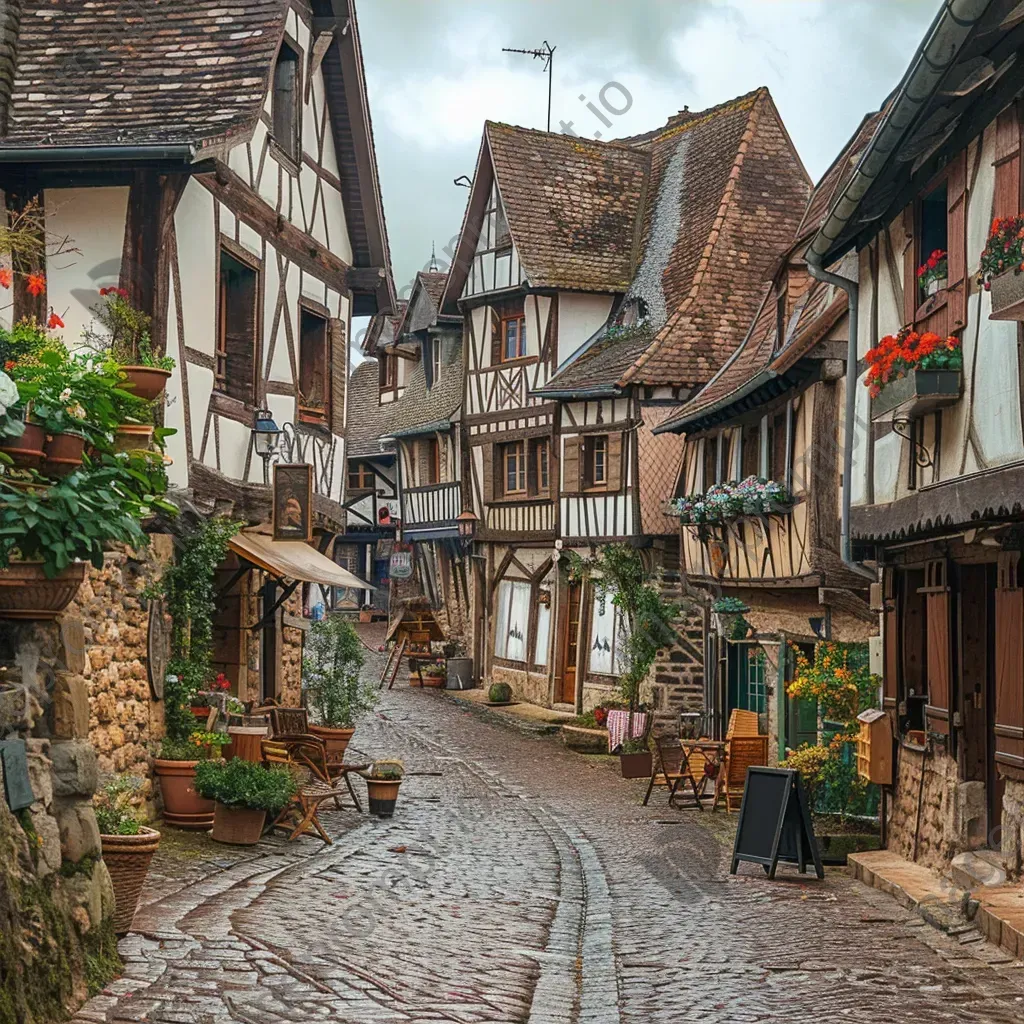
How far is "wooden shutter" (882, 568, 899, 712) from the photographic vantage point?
39.3ft

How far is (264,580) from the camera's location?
16531mm

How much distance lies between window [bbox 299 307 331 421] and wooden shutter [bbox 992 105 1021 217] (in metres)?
9.74

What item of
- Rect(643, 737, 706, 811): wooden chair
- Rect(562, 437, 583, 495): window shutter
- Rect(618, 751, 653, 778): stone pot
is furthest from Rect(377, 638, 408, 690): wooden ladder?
Rect(643, 737, 706, 811): wooden chair

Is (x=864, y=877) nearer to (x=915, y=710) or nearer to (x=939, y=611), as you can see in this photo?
(x=915, y=710)

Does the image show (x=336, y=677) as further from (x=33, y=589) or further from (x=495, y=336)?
(x=495, y=336)

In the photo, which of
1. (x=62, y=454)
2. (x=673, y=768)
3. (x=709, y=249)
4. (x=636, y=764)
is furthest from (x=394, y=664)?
(x=62, y=454)

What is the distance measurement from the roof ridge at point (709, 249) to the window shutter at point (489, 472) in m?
4.62

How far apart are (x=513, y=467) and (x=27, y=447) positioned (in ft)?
68.4

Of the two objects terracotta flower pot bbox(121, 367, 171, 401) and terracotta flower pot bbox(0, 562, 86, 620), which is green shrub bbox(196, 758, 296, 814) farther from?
terracotta flower pot bbox(0, 562, 86, 620)

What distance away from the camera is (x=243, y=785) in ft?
36.7

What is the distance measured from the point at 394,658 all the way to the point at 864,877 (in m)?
21.4

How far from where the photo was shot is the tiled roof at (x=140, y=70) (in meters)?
11.8

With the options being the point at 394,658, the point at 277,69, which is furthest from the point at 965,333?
the point at 394,658

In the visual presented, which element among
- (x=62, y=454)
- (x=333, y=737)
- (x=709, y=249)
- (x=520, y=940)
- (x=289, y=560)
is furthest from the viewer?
(x=709, y=249)
